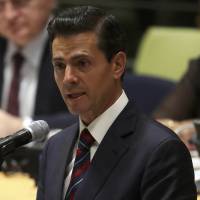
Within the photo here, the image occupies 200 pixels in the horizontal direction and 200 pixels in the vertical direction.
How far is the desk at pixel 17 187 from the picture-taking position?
6.12ft

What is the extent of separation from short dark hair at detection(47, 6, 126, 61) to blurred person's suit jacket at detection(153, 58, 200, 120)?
132cm

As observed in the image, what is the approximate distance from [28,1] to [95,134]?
155 centimetres

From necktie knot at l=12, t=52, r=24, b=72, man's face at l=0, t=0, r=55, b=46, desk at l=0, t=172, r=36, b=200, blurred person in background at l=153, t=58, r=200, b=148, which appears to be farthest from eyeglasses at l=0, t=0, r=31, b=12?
desk at l=0, t=172, r=36, b=200

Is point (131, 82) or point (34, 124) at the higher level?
point (34, 124)

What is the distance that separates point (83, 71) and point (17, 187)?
77 centimetres

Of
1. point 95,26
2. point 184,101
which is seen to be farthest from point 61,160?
point 184,101

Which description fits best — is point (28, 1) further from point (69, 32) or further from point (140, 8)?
point (140, 8)

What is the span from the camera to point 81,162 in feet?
4.63

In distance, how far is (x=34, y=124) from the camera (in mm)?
1352

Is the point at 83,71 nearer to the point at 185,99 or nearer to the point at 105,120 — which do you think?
the point at 105,120

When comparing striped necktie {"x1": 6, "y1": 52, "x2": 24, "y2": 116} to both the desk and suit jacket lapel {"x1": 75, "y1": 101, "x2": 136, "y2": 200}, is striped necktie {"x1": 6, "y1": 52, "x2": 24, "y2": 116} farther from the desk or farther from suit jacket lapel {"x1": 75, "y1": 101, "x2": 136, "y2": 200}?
suit jacket lapel {"x1": 75, "y1": 101, "x2": 136, "y2": 200}

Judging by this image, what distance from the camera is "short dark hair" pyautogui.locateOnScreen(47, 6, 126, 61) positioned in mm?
1328

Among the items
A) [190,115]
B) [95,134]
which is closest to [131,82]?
[190,115]

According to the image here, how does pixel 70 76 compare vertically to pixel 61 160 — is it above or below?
above
